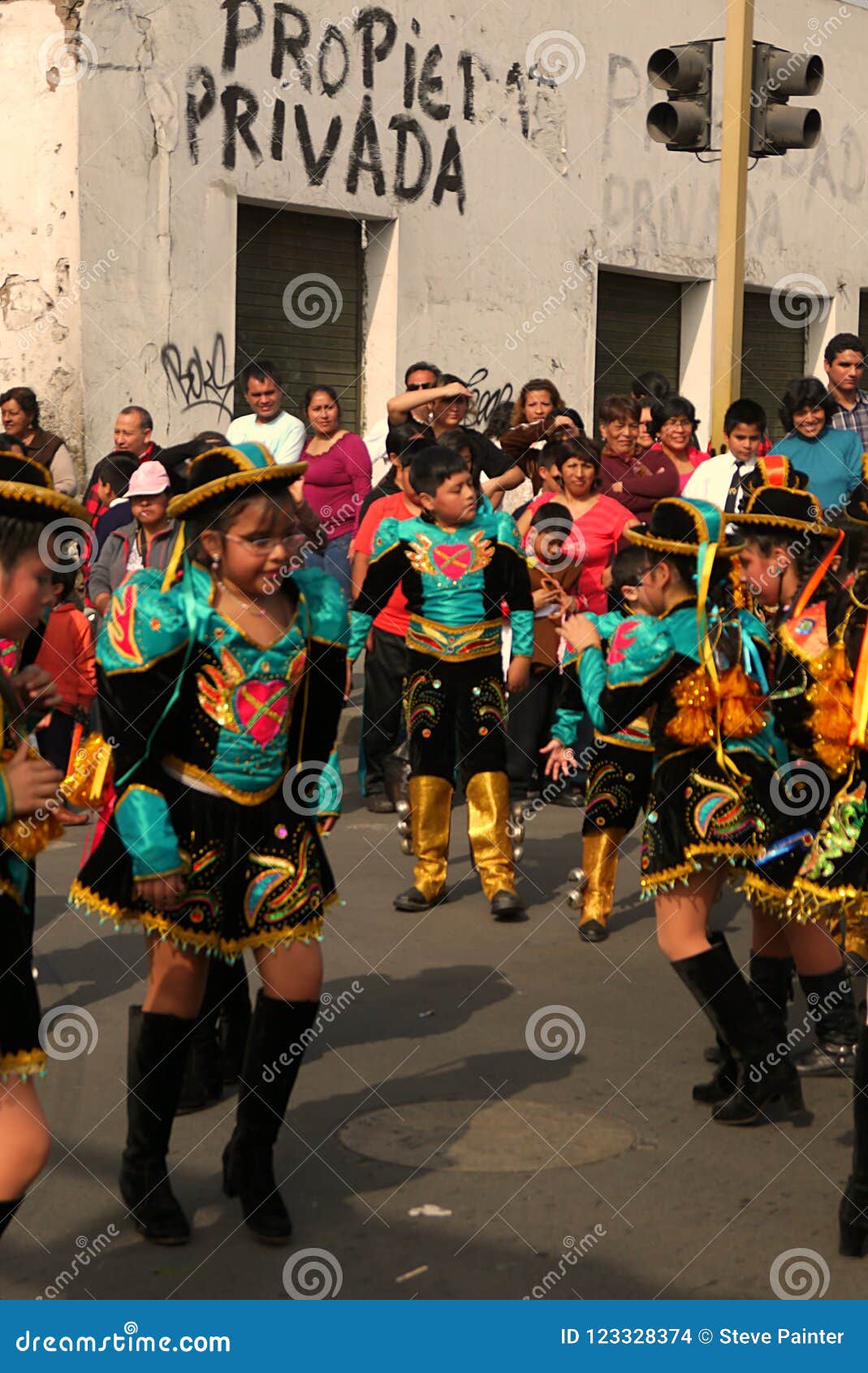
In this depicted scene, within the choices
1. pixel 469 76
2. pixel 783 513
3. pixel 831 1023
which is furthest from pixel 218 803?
pixel 469 76

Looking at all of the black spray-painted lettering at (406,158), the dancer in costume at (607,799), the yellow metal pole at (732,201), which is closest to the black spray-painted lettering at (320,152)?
the black spray-painted lettering at (406,158)

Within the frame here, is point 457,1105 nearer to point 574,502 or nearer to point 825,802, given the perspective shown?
point 825,802

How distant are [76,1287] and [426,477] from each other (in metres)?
4.26

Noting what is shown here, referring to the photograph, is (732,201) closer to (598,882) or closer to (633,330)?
(598,882)

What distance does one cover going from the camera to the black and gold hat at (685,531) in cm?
552

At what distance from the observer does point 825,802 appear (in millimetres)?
5449

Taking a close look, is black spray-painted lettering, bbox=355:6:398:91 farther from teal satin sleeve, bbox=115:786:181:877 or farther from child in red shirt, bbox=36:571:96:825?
teal satin sleeve, bbox=115:786:181:877

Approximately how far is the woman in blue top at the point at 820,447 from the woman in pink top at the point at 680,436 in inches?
47.1

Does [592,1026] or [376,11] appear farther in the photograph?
[376,11]

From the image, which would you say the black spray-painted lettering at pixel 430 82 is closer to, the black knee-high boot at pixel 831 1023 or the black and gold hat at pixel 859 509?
the black knee-high boot at pixel 831 1023

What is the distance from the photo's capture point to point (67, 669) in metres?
8.64

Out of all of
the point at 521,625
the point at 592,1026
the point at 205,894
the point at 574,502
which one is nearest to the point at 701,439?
the point at 574,502

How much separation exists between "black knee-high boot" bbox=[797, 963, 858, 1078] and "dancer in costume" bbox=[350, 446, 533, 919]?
6.84 feet

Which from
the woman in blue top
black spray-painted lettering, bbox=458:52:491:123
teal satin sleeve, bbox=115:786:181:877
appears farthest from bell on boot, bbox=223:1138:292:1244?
black spray-painted lettering, bbox=458:52:491:123
